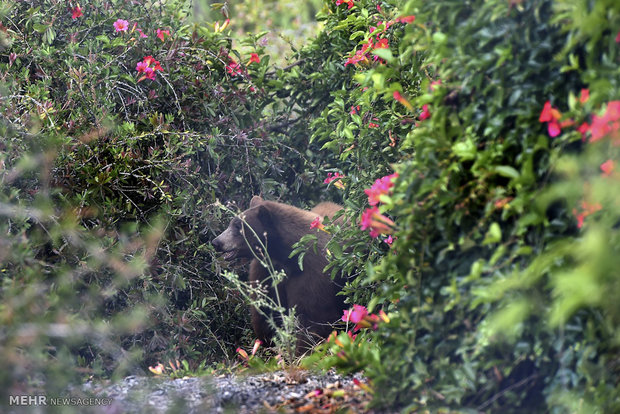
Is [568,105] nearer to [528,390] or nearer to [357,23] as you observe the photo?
[528,390]

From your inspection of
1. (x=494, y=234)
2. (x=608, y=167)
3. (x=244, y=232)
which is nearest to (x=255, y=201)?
(x=244, y=232)

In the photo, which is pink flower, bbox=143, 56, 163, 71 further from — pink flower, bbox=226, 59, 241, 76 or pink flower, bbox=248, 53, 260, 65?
pink flower, bbox=248, 53, 260, 65

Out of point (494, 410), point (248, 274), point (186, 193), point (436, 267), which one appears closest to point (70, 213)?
point (186, 193)

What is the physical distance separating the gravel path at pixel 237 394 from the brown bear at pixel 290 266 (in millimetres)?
1360

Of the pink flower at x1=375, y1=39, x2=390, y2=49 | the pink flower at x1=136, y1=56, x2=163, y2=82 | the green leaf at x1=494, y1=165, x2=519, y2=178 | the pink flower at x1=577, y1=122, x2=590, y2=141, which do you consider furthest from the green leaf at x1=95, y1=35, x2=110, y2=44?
the pink flower at x1=577, y1=122, x2=590, y2=141

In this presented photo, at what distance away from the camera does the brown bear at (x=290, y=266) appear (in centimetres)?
498

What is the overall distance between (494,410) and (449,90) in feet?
4.83

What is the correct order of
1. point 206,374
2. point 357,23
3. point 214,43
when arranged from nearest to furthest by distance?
point 206,374 → point 357,23 → point 214,43

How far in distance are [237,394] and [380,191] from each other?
1.32 m

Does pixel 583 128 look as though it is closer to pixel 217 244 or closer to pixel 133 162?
pixel 133 162

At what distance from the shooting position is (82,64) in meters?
4.70

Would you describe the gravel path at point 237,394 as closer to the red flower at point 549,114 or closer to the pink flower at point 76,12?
the red flower at point 549,114

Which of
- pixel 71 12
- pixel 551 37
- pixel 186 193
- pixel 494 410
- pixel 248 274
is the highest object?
pixel 71 12

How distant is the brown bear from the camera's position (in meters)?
4.98
